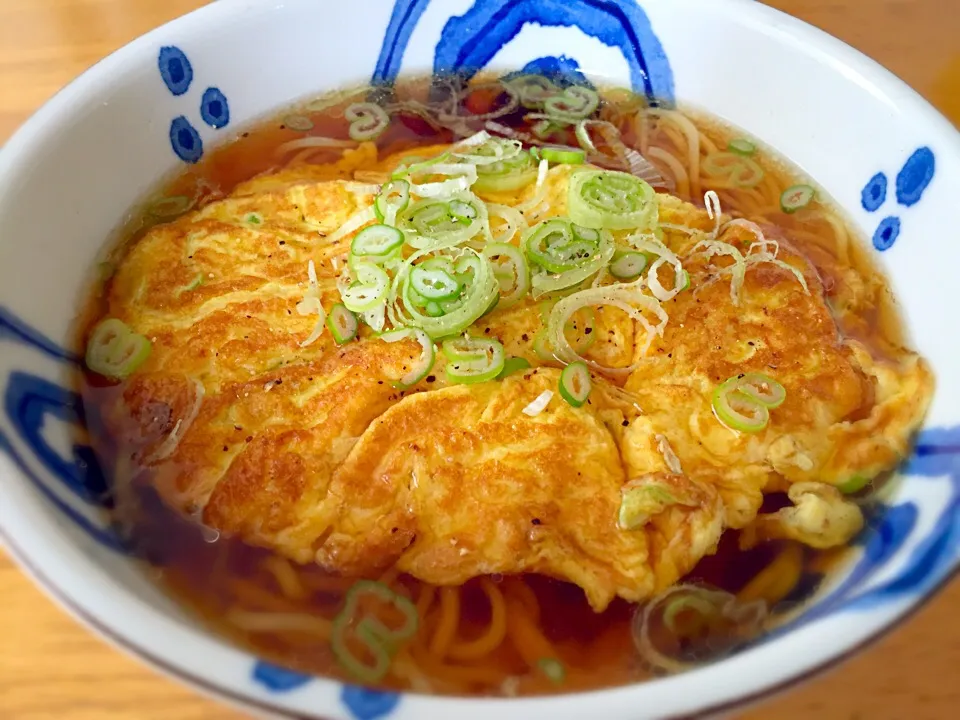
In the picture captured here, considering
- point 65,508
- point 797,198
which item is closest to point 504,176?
point 797,198

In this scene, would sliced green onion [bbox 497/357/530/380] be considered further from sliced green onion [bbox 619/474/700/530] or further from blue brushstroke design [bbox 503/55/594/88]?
blue brushstroke design [bbox 503/55/594/88]

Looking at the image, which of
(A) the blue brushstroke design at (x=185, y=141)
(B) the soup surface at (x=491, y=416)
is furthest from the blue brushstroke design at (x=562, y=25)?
(A) the blue brushstroke design at (x=185, y=141)

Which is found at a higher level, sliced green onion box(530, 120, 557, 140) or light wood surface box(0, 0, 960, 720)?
sliced green onion box(530, 120, 557, 140)

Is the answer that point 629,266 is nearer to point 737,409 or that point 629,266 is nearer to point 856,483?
point 737,409

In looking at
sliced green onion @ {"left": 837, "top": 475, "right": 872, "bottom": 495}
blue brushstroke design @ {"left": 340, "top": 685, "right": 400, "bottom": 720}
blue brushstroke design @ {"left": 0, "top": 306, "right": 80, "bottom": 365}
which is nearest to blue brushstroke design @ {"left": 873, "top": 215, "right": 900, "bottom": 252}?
sliced green onion @ {"left": 837, "top": 475, "right": 872, "bottom": 495}

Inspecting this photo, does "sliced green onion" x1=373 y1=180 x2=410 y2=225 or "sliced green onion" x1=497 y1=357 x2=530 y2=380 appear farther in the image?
"sliced green onion" x1=373 y1=180 x2=410 y2=225

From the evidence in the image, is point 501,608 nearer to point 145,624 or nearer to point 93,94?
point 145,624

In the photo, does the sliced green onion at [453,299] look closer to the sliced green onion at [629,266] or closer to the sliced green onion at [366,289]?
the sliced green onion at [366,289]
